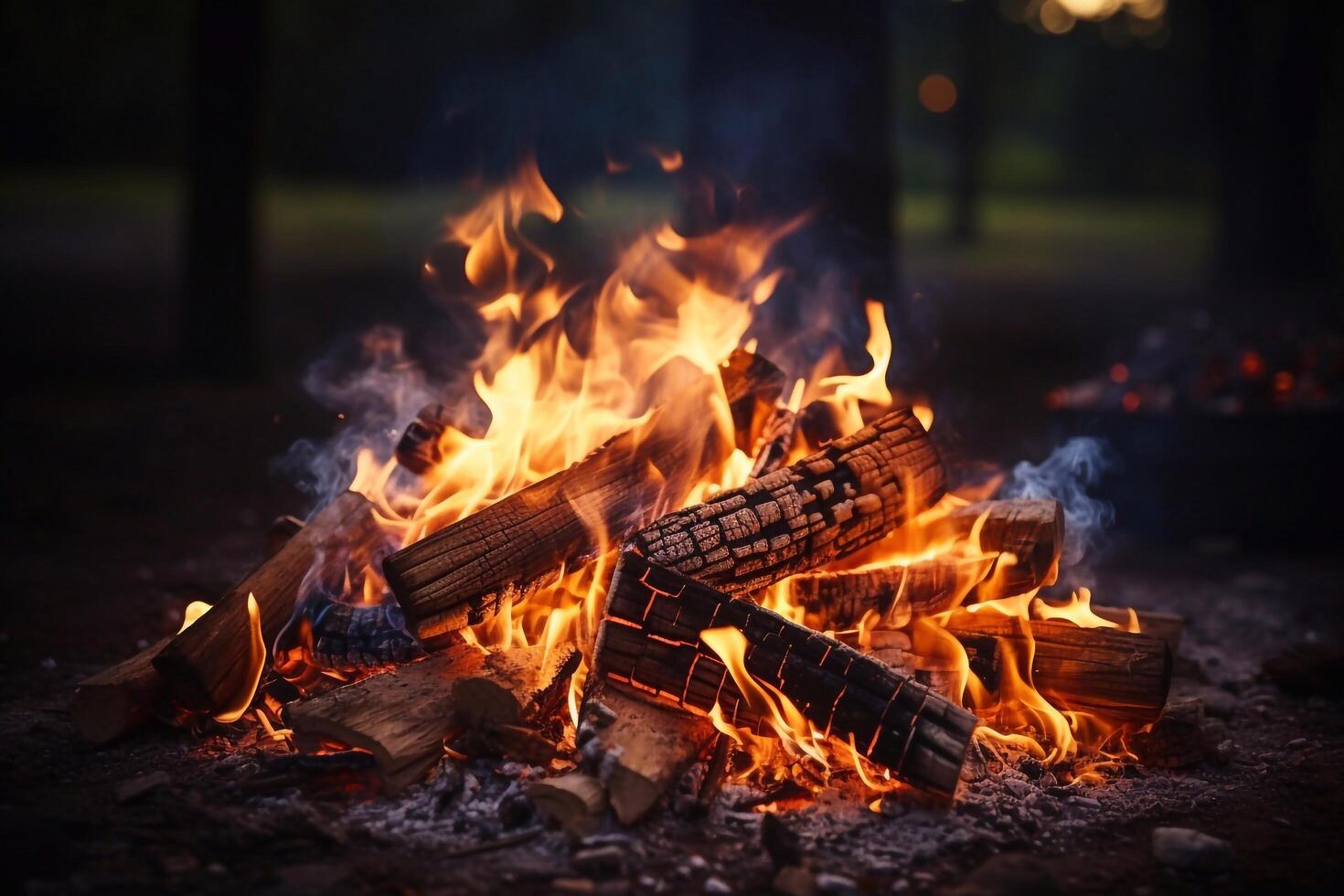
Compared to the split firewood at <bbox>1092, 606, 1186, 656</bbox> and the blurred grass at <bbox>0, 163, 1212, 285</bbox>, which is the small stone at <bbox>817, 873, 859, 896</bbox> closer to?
the split firewood at <bbox>1092, 606, 1186, 656</bbox>

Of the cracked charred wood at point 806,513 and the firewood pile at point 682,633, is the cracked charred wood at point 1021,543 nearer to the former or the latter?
the firewood pile at point 682,633

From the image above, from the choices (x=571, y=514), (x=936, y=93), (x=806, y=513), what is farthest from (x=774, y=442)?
(x=936, y=93)

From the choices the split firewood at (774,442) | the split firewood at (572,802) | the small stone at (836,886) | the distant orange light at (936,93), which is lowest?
the small stone at (836,886)

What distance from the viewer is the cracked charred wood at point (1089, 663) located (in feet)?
12.3

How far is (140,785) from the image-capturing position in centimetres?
338

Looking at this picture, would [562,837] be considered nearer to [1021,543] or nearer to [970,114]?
[1021,543]

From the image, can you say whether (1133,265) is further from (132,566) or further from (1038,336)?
(132,566)

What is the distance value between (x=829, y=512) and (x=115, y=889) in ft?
7.51

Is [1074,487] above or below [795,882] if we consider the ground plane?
above

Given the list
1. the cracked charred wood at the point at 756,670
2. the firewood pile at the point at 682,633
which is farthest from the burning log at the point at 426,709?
the cracked charred wood at the point at 756,670

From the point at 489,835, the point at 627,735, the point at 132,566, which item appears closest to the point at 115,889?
the point at 489,835

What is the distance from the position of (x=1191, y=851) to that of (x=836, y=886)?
1.03 metres

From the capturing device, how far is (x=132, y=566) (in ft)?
18.8

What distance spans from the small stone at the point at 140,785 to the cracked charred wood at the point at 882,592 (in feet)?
6.56
